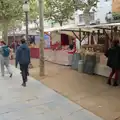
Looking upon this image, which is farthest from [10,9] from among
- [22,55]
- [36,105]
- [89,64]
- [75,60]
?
[36,105]

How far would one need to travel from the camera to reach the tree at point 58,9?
2311 cm

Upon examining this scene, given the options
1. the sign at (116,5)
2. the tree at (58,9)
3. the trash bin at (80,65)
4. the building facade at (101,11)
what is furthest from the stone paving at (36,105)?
the building facade at (101,11)

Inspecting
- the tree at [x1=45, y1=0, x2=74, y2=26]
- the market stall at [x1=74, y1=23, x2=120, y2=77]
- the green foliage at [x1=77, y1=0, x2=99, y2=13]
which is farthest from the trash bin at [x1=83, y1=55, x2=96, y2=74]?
the tree at [x1=45, y1=0, x2=74, y2=26]

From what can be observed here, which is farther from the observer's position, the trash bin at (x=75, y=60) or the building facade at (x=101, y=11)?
the building facade at (x=101, y=11)

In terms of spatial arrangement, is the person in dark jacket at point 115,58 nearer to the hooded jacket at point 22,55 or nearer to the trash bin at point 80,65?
the hooded jacket at point 22,55

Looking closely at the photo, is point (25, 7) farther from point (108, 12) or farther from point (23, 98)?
point (108, 12)

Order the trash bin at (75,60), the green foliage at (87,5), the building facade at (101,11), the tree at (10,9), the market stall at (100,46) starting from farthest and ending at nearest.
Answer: the building facade at (101,11) < the tree at (10,9) < the green foliage at (87,5) < the trash bin at (75,60) < the market stall at (100,46)

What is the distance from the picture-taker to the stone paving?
6.73 meters

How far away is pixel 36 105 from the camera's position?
7.76m

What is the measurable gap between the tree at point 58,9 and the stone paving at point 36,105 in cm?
1373

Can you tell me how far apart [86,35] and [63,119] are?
33.3 feet

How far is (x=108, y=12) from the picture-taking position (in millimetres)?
25281

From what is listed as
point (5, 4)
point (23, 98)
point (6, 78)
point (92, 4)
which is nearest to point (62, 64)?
point (6, 78)

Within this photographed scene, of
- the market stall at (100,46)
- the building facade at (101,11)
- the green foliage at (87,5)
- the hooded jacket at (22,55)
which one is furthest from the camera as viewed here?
the building facade at (101,11)
